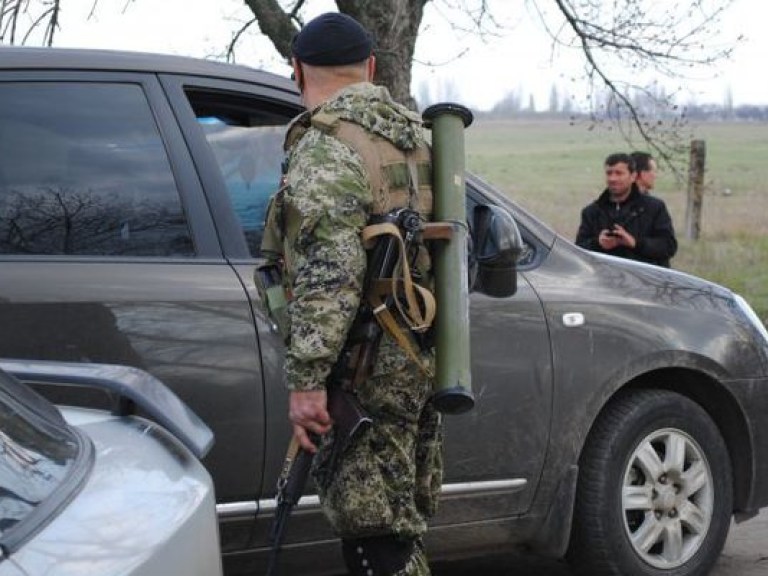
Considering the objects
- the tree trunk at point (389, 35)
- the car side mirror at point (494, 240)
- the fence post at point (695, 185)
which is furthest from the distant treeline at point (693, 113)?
the car side mirror at point (494, 240)

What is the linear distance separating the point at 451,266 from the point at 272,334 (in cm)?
76

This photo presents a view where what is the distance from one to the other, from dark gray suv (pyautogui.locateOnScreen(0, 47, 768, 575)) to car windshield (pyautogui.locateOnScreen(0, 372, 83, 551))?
A: 1260mm

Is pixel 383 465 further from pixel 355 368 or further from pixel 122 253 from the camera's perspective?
pixel 122 253

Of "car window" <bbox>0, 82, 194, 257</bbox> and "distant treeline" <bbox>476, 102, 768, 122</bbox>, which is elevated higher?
"car window" <bbox>0, 82, 194, 257</bbox>

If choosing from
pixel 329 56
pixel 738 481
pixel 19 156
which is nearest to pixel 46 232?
pixel 19 156

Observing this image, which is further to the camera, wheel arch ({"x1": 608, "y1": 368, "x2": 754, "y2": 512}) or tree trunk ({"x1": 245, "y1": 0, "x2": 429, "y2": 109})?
tree trunk ({"x1": 245, "y1": 0, "x2": 429, "y2": 109})

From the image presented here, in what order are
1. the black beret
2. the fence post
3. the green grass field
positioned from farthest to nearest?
1. the fence post
2. the green grass field
3. the black beret

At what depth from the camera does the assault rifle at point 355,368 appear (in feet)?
11.4

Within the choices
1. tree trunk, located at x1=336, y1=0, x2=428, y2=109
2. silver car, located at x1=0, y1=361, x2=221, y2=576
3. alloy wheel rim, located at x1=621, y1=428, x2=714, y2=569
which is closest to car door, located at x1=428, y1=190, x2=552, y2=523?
alloy wheel rim, located at x1=621, y1=428, x2=714, y2=569

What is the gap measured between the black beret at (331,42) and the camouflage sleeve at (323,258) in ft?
0.92

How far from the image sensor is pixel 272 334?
411 cm

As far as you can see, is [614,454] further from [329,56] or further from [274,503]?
[329,56]

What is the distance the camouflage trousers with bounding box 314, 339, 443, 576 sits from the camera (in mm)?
3547

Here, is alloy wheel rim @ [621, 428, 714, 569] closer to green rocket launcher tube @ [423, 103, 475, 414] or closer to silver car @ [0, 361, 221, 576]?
green rocket launcher tube @ [423, 103, 475, 414]
